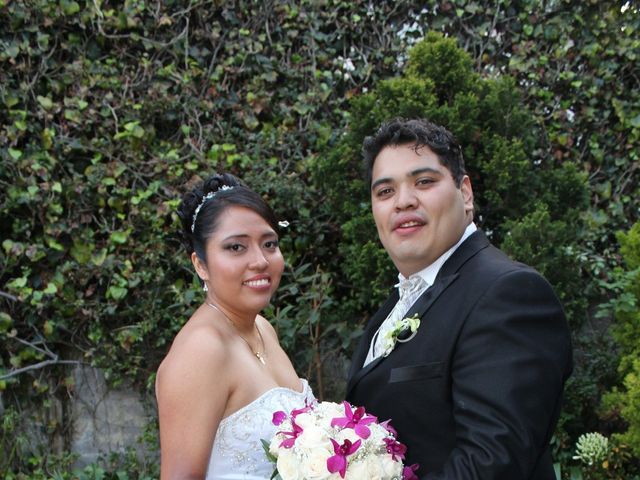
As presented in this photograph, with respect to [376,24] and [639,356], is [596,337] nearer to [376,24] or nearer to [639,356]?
[639,356]

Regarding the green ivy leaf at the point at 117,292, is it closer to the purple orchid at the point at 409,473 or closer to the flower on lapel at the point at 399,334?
the flower on lapel at the point at 399,334

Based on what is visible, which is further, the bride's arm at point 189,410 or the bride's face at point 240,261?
the bride's face at point 240,261

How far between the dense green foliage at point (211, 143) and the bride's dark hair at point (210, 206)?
175cm

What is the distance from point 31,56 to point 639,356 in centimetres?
476

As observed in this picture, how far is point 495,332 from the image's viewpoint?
2.01m

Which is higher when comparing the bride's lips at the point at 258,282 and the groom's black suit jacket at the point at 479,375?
the bride's lips at the point at 258,282

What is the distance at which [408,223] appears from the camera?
2.46 meters

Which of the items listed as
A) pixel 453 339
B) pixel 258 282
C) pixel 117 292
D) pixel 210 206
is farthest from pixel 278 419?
pixel 117 292

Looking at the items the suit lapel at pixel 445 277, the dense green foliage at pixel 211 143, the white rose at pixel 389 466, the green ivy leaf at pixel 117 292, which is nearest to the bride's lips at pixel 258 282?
the suit lapel at pixel 445 277

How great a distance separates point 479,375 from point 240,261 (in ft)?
3.75

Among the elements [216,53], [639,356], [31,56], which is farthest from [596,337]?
[31,56]

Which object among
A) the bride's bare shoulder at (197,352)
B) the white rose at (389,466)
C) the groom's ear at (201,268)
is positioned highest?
the groom's ear at (201,268)

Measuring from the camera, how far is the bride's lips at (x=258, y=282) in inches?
110

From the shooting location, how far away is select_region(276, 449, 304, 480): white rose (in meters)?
1.96
